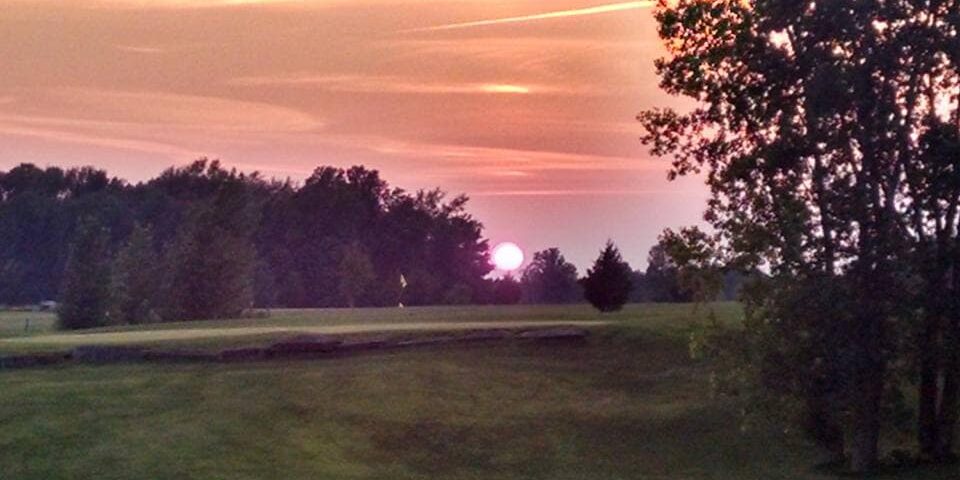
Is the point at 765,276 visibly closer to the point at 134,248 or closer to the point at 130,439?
the point at 130,439

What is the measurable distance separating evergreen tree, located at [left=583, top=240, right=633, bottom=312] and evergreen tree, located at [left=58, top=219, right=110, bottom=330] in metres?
25.6

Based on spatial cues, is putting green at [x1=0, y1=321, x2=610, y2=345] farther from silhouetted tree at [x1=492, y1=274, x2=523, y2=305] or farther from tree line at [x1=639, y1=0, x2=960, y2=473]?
silhouetted tree at [x1=492, y1=274, x2=523, y2=305]

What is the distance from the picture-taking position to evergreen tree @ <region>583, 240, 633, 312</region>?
162ft

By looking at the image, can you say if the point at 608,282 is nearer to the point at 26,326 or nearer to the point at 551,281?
the point at 26,326

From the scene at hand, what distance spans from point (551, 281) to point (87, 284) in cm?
4330

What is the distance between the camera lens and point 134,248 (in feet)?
243

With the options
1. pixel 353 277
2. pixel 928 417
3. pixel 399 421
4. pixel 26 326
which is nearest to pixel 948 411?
pixel 928 417

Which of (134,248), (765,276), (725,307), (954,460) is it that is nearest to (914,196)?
(765,276)

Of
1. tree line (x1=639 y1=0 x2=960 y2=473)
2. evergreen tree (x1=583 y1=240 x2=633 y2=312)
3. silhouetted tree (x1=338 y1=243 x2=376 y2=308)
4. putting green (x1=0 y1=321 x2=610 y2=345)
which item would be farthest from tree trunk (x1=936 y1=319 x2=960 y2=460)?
silhouetted tree (x1=338 y1=243 x2=376 y2=308)

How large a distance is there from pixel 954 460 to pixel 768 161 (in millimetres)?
7046

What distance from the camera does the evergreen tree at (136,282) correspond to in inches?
2702

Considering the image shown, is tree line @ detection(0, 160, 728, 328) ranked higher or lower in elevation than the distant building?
higher

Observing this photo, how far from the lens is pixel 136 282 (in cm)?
Answer: 7131

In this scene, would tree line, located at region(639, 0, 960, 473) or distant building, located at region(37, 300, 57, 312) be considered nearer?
tree line, located at region(639, 0, 960, 473)
